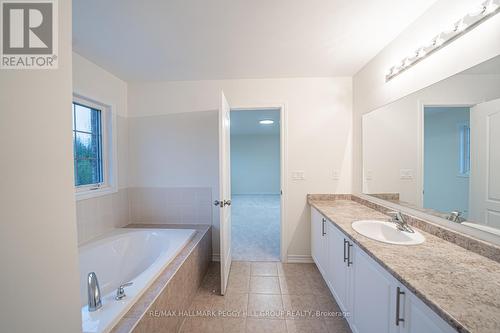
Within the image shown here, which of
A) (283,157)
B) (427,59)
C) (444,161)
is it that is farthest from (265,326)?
(427,59)

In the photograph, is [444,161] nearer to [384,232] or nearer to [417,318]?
[384,232]

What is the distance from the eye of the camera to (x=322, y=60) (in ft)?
6.58

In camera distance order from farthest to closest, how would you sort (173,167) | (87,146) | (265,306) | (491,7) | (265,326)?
(173,167) < (87,146) < (265,306) < (265,326) < (491,7)

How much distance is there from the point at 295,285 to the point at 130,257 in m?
1.75

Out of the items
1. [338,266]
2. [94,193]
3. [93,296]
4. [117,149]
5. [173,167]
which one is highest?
[117,149]

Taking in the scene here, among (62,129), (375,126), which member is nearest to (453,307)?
(62,129)

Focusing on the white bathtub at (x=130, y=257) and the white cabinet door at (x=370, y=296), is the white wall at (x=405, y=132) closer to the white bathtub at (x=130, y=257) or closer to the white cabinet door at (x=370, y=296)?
the white cabinet door at (x=370, y=296)

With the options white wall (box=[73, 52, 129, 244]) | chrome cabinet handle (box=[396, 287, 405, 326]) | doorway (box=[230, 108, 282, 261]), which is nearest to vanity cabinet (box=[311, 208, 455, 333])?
chrome cabinet handle (box=[396, 287, 405, 326])

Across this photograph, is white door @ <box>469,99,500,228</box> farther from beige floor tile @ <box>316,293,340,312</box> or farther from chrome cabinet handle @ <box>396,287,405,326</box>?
beige floor tile @ <box>316,293,340,312</box>

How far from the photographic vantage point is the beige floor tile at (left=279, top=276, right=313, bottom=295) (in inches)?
76.3

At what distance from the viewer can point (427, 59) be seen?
4.54ft

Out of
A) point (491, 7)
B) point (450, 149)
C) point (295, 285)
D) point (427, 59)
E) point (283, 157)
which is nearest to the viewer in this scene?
point (491, 7)

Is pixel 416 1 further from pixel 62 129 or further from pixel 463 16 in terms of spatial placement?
pixel 62 129

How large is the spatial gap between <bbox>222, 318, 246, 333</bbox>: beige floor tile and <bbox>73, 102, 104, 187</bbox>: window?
196cm
